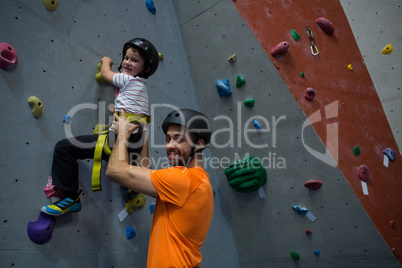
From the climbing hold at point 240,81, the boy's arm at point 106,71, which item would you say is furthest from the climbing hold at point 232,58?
the boy's arm at point 106,71

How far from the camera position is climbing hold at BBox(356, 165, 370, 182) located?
2639mm

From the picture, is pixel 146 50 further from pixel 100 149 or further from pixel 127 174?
pixel 127 174

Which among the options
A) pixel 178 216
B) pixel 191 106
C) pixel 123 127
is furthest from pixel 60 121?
pixel 191 106

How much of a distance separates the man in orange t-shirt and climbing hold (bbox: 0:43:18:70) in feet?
2.31

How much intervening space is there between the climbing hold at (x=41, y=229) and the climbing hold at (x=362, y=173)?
8.03 feet

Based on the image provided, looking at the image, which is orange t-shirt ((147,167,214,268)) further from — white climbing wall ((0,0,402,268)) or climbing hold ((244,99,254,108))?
climbing hold ((244,99,254,108))

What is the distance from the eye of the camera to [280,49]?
2775 millimetres

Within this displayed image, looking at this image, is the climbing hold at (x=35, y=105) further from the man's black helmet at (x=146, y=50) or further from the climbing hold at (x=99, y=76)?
the man's black helmet at (x=146, y=50)

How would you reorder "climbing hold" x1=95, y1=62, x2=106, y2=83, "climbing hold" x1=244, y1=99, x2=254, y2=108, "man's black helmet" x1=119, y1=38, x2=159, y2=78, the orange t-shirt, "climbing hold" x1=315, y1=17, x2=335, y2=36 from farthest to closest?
"climbing hold" x1=315, y1=17, x2=335, y2=36 → "climbing hold" x1=244, y1=99, x2=254, y2=108 → "climbing hold" x1=95, y1=62, x2=106, y2=83 → "man's black helmet" x1=119, y1=38, x2=159, y2=78 → the orange t-shirt

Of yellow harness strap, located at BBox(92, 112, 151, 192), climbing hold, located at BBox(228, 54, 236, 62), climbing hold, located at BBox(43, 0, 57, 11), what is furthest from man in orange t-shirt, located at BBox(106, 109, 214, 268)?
climbing hold, located at BBox(228, 54, 236, 62)

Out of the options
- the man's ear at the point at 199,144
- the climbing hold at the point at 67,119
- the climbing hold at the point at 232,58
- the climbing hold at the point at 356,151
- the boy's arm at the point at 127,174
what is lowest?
the boy's arm at the point at 127,174

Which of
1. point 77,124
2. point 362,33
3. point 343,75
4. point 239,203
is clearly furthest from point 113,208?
point 362,33

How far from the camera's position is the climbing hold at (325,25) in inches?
119

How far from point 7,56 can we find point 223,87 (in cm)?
183
